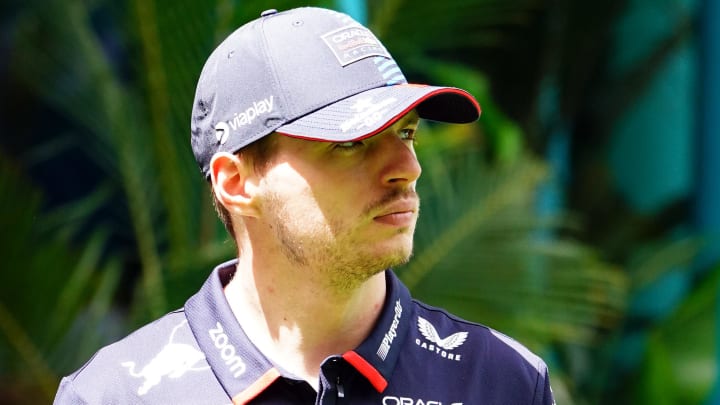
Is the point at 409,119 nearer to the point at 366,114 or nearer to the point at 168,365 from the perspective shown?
the point at 366,114

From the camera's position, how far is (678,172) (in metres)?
7.21

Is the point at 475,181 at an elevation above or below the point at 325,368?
below

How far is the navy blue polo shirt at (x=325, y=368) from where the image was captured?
6.56ft

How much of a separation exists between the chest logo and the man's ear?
41cm

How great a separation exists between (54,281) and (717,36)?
3.82 m

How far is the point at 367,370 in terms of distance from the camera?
199cm

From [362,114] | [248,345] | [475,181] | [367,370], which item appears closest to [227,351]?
[248,345]

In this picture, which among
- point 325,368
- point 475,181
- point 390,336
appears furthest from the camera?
point 475,181

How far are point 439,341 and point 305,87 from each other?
1.86 feet

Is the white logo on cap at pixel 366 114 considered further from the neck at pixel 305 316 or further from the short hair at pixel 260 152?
the neck at pixel 305 316

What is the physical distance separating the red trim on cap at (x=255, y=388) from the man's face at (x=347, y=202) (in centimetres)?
22

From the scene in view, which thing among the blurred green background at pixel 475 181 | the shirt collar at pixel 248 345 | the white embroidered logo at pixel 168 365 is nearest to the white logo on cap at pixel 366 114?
the shirt collar at pixel 248 345

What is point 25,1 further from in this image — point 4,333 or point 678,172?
point 678,172

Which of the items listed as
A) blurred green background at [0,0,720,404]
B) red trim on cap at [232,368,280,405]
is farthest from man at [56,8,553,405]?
blurred green background at [0,0,720,404]
